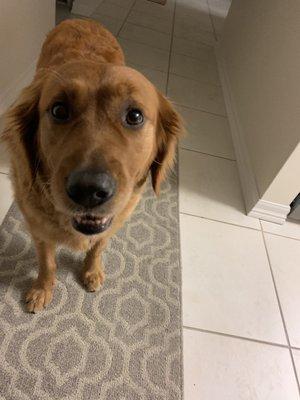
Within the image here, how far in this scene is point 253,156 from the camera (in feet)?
7.90

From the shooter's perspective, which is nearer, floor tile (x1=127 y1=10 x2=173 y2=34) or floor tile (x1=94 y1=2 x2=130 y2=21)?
floor tile (x1=94 y1=2 x2=130 y2=21)

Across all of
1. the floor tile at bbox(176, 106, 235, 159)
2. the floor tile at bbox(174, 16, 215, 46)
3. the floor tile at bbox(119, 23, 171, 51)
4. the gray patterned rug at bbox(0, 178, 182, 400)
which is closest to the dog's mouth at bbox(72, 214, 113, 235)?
the gray patterned rug at bbox(0, 178, 182, 400)

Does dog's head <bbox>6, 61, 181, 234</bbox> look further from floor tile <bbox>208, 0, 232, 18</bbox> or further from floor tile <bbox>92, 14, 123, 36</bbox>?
floor tile <bbox>208, 0, 232, 18</bbox>

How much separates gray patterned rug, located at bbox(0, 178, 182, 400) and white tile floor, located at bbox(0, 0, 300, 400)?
0.32 feet

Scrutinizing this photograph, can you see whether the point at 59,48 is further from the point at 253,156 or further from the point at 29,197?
the point at 253,156

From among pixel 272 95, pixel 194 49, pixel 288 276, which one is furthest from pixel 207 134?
pixel 194 49

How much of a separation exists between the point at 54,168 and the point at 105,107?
25 cm

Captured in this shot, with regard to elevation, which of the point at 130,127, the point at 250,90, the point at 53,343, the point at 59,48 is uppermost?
the point at 130,127

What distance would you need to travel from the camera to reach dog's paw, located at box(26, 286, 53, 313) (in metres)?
1.42

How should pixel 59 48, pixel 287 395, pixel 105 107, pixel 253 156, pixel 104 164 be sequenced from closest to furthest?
pixel 104 164, pixel 105 107, pixel 287 395, pixel 59 48, pixel 253 156

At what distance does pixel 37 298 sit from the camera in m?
1.43

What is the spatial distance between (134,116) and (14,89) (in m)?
1.60

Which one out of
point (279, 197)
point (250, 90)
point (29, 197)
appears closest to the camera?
point (29, 197)

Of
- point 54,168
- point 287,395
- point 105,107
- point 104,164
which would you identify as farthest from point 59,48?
point 287,395
